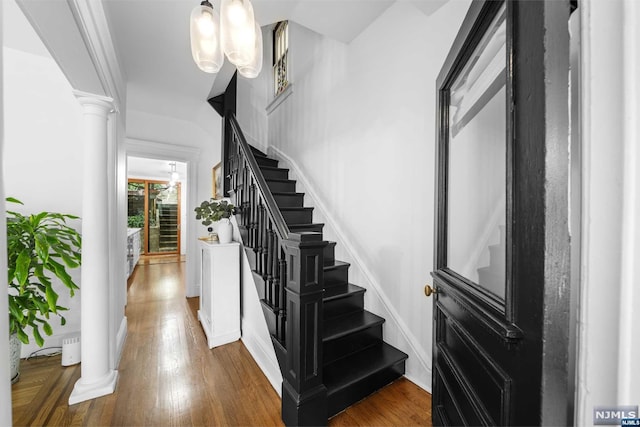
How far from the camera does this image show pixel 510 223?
2.06 feet

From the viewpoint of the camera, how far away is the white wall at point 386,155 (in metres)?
1.79

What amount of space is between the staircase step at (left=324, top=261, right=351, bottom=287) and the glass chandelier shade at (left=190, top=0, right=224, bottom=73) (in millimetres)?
1695

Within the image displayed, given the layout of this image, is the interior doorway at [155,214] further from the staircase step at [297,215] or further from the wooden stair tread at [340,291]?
the wooden stair tread at [340,291]

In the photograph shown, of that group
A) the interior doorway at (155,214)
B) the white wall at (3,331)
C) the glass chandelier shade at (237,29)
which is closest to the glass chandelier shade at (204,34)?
the glass chandelier shade at (237,29)

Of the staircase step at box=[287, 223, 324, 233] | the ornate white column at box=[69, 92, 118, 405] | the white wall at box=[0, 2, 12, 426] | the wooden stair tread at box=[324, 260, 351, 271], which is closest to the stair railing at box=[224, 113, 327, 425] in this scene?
the wooden stair tread at box=[324, 260, 351, 271]

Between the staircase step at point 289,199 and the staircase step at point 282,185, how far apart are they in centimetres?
12

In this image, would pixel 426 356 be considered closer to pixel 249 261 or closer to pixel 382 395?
pixel 382 395

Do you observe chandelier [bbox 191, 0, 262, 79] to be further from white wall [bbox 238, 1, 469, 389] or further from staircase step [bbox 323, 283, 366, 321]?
staircase step [bbox 323, 283, 366, 321]

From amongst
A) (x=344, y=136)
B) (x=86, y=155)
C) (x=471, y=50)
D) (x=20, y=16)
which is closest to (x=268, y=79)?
(x=344, y=136)

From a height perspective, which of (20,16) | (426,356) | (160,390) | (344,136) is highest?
(20,16)

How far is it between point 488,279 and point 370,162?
1.63m

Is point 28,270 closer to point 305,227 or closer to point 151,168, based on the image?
point 305,227

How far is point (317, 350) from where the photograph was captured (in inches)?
57.2

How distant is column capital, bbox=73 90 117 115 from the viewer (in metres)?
1.70
